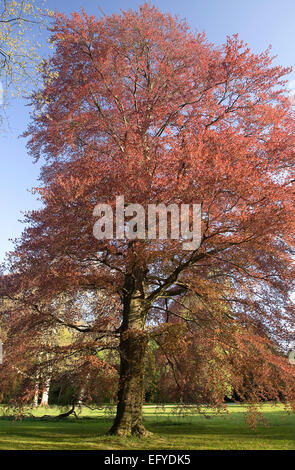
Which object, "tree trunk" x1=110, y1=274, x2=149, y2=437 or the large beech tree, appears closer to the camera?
the large beech tree

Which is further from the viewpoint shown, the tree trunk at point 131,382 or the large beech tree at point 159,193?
the tree trunk at point 131,382

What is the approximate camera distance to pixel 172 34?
12.9 meters

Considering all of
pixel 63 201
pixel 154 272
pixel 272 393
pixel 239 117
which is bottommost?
pixel 272 393

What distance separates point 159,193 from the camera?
29.5 feet

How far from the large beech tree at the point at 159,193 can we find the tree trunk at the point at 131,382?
1.6 inches

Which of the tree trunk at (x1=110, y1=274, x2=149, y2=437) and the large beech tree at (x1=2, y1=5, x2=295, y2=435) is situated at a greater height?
the large beech tree at (x1=2, y1=5, x2=295, y2=435)

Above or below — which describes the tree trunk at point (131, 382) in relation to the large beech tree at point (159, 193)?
below

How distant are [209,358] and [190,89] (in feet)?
27.0

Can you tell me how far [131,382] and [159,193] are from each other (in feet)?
17.5

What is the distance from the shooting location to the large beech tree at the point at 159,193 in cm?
880

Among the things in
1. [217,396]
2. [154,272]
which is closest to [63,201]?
[154,272]

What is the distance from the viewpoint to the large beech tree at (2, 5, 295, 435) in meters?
8.80

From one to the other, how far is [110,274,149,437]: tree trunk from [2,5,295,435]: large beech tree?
0.04 meters
